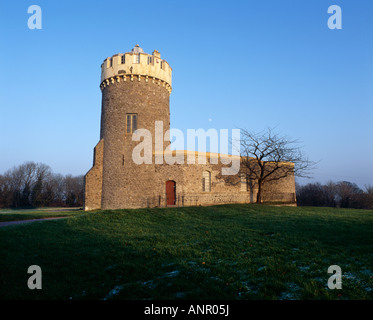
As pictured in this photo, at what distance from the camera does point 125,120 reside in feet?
78.7

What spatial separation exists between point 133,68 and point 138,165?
9.08 metres

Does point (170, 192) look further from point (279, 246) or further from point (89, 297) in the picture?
point (89, 297)

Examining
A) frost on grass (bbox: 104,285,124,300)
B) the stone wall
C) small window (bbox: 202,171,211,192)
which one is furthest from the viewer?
the stone wall

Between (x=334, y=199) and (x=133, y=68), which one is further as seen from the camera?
(x=334, y=199)

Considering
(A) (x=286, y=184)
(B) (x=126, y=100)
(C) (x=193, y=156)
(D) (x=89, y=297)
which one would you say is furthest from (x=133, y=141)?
(D) (x=89, y=297)

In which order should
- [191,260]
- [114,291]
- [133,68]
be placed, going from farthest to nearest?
1. [133,68]
2. [191,260]
3. [114,291]

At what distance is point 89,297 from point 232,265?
346cm

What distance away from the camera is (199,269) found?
635 centimetres

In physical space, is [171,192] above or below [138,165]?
below

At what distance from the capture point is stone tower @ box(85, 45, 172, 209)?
76.0ft

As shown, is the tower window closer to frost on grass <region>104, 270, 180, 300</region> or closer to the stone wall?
the stone wall

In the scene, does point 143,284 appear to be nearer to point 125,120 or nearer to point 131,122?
point 131,122

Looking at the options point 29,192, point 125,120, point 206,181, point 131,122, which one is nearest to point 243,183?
point 206,181

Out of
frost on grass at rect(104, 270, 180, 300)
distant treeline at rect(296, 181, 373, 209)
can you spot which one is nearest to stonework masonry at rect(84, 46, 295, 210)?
frost on grass at rect(104, 270, 180, 300)
